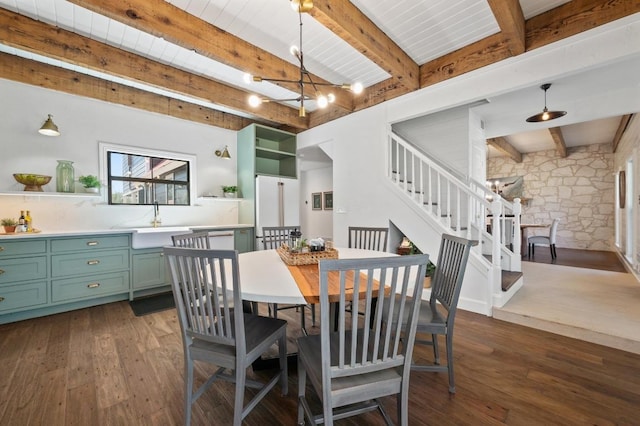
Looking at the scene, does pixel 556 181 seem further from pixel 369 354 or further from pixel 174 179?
pixel 174 179

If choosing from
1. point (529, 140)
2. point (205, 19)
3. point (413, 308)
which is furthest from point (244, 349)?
point (529, 140)

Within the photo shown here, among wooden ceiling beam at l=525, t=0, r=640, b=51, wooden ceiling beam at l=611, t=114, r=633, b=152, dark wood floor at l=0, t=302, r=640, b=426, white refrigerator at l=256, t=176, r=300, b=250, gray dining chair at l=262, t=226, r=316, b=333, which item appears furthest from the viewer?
wooden ceiling beam at l=611, t=114, r=633, b=152

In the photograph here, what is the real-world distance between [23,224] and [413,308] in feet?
13.4

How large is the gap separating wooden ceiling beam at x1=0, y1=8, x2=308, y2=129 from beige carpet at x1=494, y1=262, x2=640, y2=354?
4.45 metres

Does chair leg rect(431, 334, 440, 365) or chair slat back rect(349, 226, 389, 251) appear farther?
chair slat back rect(349, 226, 389, 251)

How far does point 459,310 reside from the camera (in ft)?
9.75

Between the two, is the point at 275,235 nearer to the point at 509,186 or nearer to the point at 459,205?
the point at 459,205

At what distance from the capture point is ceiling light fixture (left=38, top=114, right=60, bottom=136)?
10.0 ft

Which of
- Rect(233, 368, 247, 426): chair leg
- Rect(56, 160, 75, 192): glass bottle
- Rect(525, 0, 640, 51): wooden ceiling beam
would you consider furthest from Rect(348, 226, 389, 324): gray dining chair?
Rect(56, 160, 75, 192): glass bottle

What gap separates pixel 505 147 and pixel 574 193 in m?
2.47

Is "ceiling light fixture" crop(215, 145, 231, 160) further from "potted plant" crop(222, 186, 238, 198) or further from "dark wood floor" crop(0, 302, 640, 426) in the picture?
"dark wood floor" crop(0, 302, 640, 426)

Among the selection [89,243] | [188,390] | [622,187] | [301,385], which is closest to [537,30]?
[301,385]

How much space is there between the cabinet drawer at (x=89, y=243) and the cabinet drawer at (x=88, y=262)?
0.20 feet

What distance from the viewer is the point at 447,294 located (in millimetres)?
1734
